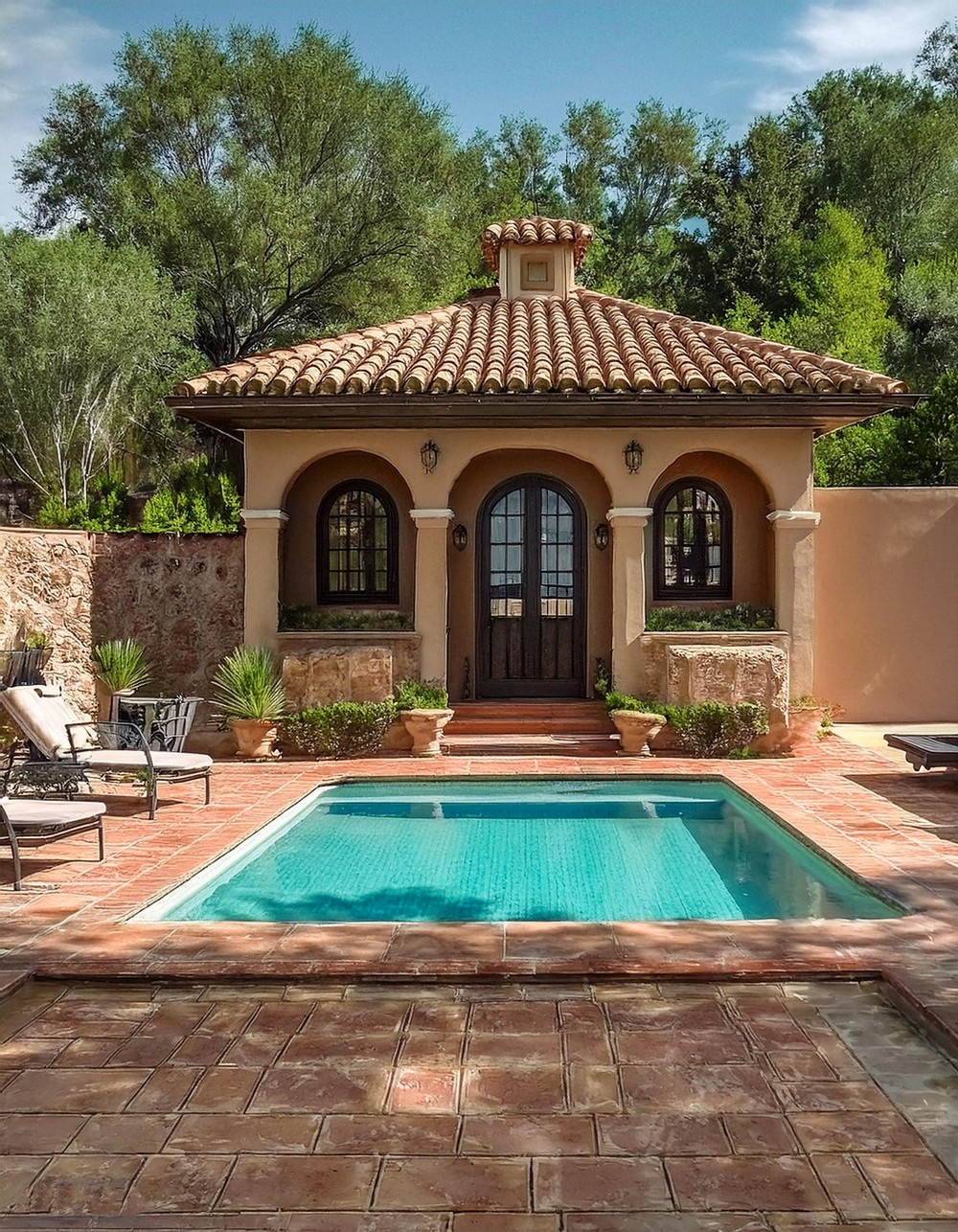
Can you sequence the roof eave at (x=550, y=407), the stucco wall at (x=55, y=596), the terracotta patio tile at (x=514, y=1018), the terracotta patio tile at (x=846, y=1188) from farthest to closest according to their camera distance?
1. the stucco wall at (x=55, y=596)
2. the roof eave at (x=550, y=407)
3. the terracotta patio tile at (x=514, y=1018)
4. the terracotta patio tile at (x=846, y=1188)

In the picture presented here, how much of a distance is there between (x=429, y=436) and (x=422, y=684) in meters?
3.04

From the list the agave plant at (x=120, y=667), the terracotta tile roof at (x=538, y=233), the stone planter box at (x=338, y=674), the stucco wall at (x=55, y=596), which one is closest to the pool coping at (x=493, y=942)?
the stone planter box at (x=338, y=674)

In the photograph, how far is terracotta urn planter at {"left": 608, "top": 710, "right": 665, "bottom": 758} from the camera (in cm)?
1188

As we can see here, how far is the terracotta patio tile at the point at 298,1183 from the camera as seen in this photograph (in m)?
3.21

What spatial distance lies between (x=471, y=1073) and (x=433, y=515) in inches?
356

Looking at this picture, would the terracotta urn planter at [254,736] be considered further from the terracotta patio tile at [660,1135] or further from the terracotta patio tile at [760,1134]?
the terracotta patio tile at [760,1134]

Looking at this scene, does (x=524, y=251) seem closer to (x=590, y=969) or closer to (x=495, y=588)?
(x=495, y=588)

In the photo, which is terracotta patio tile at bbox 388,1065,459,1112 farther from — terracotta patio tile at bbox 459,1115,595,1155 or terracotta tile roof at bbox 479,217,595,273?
terracotta tile roof at bbox 479,217,595,273

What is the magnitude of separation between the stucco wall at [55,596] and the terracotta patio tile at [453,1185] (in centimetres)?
1027

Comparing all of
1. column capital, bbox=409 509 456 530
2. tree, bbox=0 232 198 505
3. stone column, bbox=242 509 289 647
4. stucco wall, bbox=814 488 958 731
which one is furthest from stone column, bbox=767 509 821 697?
tree, bbox=0 232 198 505

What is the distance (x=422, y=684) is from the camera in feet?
41.2

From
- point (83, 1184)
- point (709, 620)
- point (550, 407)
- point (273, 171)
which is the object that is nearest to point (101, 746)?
point (550, 407)

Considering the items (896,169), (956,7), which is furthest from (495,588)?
→ (956,7)

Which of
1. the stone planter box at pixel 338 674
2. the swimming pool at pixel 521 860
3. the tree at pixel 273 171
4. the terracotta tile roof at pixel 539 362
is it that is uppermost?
the tree at pixel 273 171
